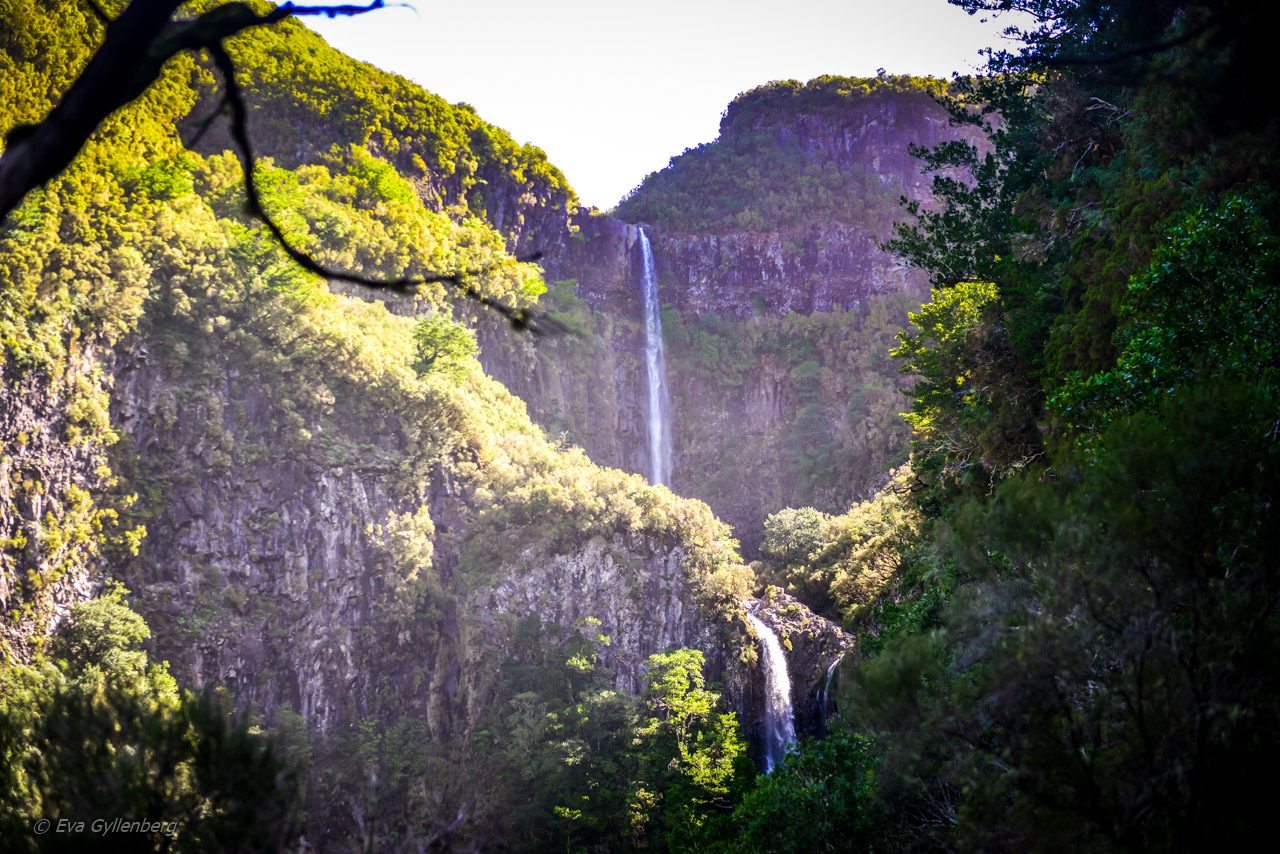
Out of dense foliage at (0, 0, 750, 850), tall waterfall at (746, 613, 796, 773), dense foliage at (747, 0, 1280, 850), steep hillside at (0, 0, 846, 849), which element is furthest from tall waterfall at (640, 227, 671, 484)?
dense foliage at (747, 0, 1280, 850)

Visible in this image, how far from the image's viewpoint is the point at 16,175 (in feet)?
11.2

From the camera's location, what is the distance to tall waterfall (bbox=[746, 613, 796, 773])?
1188 inches

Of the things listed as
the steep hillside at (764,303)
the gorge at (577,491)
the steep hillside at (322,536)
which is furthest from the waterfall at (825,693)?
the steep hillside at (764,303)

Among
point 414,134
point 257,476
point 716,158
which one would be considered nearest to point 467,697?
point 257,476

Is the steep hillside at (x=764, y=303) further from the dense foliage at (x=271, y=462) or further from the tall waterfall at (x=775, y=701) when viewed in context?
the tall waterfall at (x=775, y=701)

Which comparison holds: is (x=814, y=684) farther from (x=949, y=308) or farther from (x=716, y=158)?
(x=716, y=158)

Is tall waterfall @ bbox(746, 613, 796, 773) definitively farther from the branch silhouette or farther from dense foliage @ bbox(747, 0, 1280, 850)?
the branch silhouette

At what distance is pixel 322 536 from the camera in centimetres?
3025

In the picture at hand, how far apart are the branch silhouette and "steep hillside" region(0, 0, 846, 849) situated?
21.4 metres

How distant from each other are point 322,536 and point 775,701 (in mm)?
16667

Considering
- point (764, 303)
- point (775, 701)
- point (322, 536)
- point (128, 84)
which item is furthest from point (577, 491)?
point (764, 303)

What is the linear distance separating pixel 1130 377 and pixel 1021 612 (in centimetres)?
355

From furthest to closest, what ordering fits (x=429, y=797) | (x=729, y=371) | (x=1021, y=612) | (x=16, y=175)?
(x=729, y=371) < (x=429, y=797) < (x=1021, y=612) < (x=16, y=175)

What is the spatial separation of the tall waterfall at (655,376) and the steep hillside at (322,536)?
22733 millimetres
